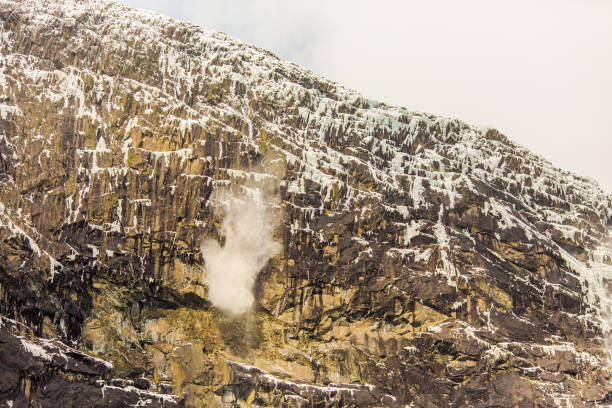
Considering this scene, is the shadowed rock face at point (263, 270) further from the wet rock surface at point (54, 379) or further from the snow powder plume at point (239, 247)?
the snow powder plume at point (239, 247)

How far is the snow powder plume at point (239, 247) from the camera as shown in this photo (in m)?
84.7

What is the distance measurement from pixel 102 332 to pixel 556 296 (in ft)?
179

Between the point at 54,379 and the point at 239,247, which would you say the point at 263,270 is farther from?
the point at 54,379

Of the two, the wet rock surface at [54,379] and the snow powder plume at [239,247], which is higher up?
Result: the snow powder plume at [239,247]

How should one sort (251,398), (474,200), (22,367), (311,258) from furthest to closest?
1. (474,200)
2. (311,258)
3. (251,398)
4. (22,367)

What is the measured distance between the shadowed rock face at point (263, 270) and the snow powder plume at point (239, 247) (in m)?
1.20

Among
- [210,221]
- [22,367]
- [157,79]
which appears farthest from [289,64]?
[22,367]

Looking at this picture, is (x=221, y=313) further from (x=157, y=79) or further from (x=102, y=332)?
(x=157, y=79)

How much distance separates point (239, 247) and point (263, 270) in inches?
154

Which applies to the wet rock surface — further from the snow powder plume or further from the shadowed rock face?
the snow powder plume

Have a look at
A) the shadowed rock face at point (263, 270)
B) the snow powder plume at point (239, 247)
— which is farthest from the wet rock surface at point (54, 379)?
the snow powder plume at point (239, 247)

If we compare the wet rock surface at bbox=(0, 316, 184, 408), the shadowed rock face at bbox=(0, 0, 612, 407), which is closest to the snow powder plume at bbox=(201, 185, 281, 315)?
the shadowed rock face at bbox=(0, 0, 612, 407)

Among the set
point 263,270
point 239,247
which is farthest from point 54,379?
point 263,270

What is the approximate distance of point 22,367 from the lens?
75.3 m
